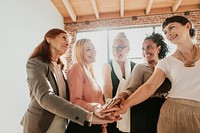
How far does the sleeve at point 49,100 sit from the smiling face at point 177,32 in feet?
2.71

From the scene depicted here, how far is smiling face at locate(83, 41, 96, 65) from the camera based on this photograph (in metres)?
2.04

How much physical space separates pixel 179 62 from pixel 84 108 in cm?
79

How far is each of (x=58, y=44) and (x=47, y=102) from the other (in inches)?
22.2

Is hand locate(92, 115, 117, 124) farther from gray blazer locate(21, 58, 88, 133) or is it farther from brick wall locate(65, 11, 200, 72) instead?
brick wall locate(65, 11, 200, 72)

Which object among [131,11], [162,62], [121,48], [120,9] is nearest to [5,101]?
[121,48]

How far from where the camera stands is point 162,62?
147cm

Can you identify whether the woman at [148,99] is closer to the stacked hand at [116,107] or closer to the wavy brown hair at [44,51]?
the stacked hand at [116,107]

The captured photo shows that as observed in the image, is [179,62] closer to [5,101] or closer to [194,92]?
[194,92]

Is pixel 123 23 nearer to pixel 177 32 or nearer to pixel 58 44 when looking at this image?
pixel 58 44

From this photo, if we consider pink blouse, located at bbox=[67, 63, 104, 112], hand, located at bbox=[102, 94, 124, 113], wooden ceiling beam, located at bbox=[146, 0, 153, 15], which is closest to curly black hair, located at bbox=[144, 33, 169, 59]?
hand, located at bbox=[102, 94, 124, 113]

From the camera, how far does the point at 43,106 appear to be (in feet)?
4.88

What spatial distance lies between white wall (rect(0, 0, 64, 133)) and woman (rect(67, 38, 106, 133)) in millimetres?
1531

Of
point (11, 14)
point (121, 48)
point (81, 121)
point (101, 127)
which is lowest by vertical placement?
point (101, 127)

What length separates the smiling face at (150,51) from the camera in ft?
6.13
